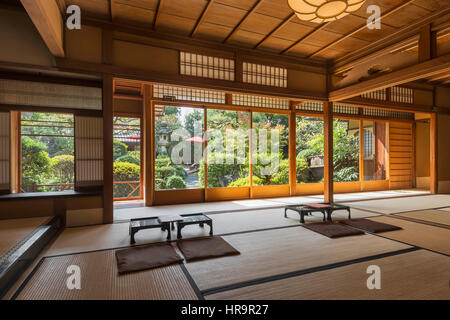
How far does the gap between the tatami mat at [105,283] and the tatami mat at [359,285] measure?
1.09ft

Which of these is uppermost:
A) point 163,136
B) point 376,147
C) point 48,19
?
point 48,19

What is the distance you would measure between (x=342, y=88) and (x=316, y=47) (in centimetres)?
103

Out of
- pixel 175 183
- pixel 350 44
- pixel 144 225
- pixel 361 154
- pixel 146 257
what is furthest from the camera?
pixel 361 154

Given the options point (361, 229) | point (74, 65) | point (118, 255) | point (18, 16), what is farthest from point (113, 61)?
point (361, 229)

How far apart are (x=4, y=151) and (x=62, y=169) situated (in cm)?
370

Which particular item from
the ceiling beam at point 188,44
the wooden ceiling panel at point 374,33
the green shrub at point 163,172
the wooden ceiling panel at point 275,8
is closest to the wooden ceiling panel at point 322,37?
the wooden ceiling panel at point 374,33

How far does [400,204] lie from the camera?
5.24m

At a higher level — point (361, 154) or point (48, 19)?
point (48, 19)

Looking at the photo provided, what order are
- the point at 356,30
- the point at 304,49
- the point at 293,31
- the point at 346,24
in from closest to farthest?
1. the point at 346,24
2. the point at 356,30
3. the point at 293,31
4. the point at 304,49

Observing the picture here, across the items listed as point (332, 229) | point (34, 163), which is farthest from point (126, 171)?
point (332, 229)

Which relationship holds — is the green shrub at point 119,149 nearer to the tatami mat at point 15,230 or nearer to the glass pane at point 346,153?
the tatami mat at point 15,230

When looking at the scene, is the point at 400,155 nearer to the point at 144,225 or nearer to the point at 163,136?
the point at 163,136
